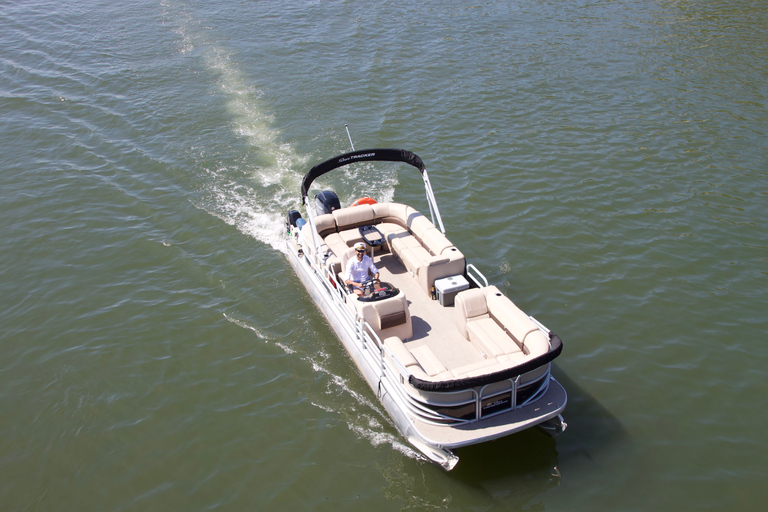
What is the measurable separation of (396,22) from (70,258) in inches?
690

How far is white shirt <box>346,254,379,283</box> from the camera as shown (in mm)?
10938

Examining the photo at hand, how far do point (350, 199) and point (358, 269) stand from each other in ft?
16.3

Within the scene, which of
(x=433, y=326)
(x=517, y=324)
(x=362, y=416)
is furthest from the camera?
(x=433, y=326)

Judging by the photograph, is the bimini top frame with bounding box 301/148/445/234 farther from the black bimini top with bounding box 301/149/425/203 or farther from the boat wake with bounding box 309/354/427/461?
the boat wake with bounding box 309/354/427/461

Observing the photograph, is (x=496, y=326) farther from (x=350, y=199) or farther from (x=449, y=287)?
(x=350, y=199)

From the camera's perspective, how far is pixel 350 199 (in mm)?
15570

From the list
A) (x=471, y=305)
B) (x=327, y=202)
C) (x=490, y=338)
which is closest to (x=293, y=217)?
(x=327, y=202)

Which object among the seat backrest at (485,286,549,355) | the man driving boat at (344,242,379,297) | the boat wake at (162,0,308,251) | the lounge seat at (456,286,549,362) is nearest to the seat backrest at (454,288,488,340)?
the lounge seat at (456,286,549,362)

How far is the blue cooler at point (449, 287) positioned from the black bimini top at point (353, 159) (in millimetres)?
2442

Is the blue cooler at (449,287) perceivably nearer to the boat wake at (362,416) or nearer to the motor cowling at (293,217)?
the boat wake at (362,416)

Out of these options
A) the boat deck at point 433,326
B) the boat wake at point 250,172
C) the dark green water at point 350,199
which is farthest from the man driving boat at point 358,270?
the boat wake at point 250,172

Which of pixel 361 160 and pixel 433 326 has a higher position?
pixel 361 160

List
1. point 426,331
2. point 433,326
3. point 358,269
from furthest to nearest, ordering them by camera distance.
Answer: point 358,269 → point 433,326 → point 426,331

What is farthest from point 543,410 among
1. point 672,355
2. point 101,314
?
point 101,314
